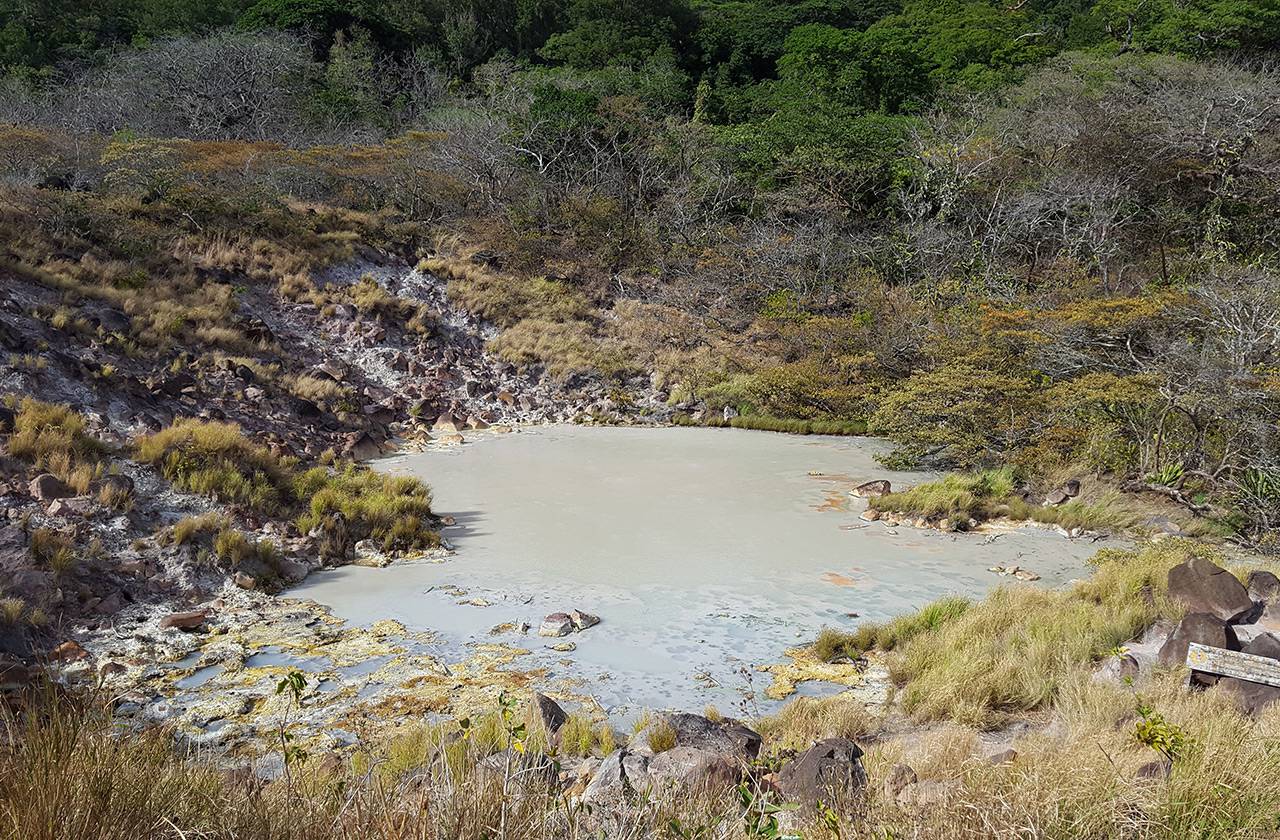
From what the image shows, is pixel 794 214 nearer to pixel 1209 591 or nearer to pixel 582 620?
pixel 1209 591

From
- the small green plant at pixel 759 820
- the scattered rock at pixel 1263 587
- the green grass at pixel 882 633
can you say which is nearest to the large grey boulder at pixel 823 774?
the small green plant at pixel 759 820

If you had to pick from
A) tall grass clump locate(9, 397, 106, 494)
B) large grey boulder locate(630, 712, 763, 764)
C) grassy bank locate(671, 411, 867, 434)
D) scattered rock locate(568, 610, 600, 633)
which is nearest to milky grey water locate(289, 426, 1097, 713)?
scattered rock locate(568, 610, 600, 633)

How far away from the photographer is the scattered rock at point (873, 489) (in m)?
10.2

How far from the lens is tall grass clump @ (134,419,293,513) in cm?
823

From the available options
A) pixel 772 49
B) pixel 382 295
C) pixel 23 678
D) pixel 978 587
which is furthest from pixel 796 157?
pixel 23 678

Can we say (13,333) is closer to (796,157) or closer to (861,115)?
(796,157)

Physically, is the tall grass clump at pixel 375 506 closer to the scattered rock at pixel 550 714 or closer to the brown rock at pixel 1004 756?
the scattered rock at pixel 550 714

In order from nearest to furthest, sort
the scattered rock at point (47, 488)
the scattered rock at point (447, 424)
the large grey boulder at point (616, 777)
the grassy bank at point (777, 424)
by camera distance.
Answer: the large grey boulder at point (616, 777) < the scattered rock at point (47, 488) < the scattered rock at point (447, 424) < the grassy bank at point (777, 424)

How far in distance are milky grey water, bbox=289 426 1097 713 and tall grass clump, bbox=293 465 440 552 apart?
408 mm

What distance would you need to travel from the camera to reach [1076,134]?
2033cm

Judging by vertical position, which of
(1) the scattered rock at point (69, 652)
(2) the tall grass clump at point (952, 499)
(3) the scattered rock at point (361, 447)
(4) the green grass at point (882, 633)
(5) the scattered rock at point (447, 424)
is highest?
(4) the green grass at point (882, 633)

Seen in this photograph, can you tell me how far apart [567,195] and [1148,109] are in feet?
45.6

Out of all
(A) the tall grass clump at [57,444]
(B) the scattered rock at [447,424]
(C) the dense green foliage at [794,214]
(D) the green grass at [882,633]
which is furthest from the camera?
(B) the scattered rock at [447,424]

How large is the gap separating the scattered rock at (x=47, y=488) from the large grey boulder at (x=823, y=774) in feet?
21.8
